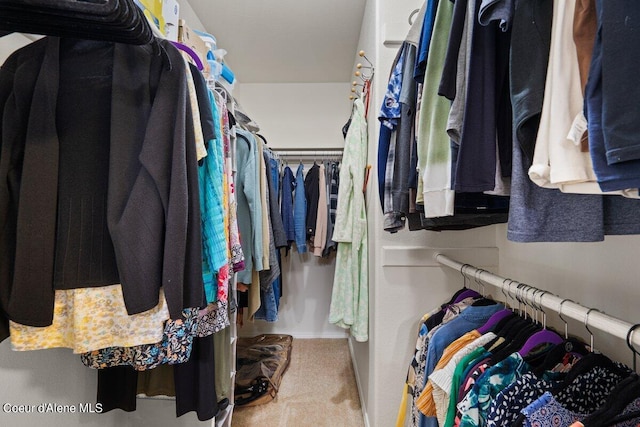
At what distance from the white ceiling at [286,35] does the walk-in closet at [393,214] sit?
79cm

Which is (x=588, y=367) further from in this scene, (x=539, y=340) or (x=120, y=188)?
(x=120, y=188)

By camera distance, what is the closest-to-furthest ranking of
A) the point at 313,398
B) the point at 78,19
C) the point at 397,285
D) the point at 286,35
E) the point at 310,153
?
the point at 78,19 → the point at 397,285 → the point at 313,398 → the point at 286,35 → the point at 310,153

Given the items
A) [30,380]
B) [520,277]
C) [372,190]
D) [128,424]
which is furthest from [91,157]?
[520,277]

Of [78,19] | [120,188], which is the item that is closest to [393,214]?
[120,188]

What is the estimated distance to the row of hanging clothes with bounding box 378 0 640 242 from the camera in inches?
13.5

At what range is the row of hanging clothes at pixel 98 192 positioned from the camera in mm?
717

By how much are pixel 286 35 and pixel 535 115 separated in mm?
2350

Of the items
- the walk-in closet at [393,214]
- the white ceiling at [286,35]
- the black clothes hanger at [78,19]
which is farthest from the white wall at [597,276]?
the white ceiling at [286,35]

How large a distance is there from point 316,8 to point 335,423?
264 centimetres

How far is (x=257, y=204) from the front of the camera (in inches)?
63.7

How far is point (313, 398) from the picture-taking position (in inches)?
78.2

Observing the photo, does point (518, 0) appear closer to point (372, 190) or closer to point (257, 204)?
point (372, 190)

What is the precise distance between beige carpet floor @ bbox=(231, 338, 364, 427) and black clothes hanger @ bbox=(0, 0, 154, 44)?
1911 millimetres

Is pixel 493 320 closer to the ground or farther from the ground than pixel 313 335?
farther from the ground
